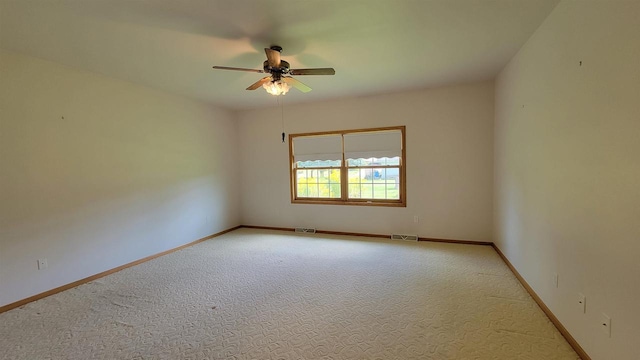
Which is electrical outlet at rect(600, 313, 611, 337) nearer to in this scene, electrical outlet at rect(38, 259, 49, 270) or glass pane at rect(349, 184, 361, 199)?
glass pane at rect(349, 184, 361, 199)

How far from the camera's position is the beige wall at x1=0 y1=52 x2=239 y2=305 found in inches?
102

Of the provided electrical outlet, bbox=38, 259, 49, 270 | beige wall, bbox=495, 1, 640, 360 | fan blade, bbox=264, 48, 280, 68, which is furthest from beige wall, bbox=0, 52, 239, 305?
beige wall, bbox=495, 1, 640, 360

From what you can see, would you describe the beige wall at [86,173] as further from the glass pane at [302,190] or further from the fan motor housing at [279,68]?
the fan motor housing at [279,68]

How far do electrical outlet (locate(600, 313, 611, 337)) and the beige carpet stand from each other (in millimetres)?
362

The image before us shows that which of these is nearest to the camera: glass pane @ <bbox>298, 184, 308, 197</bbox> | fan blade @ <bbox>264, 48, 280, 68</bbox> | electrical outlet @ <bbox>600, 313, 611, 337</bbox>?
electrical outlet @ <bbox>600, 313, 611, 337</bbox>

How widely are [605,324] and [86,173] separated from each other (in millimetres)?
4953

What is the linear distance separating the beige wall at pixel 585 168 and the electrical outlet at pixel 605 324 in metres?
0.03

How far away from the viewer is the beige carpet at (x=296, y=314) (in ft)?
6.08

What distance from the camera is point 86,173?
313 cm

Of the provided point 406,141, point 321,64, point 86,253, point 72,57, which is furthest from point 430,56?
point 86,253

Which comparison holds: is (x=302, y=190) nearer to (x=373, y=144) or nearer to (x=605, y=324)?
(x=373, y=144)

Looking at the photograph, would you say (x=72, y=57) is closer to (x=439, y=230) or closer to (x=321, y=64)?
(x=321, y=64)

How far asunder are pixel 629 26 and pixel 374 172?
351 cm

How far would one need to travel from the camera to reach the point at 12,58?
8.38 feet
